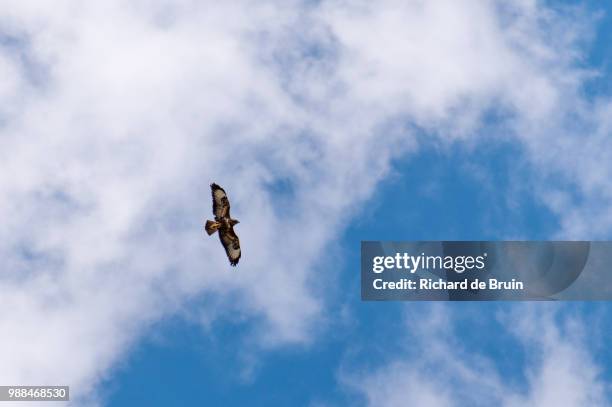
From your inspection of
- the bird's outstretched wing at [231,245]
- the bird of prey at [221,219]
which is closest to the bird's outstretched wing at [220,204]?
the bird of prey at [221,219]

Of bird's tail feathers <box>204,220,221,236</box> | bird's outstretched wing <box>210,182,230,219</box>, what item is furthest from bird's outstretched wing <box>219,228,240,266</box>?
bird's outstretched wing <box>210,182,230,219</box>

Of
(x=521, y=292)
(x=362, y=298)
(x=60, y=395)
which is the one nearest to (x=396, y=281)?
(x=362, y=298)

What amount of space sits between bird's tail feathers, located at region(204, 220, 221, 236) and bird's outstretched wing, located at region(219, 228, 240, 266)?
126 centimetres

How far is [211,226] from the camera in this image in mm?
101938

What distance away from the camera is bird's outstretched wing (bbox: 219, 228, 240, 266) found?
10344cm

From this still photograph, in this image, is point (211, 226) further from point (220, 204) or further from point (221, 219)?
point (220, 204)

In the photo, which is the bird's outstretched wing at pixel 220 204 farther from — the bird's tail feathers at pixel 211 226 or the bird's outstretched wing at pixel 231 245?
the bird's outstretched wing at pixel 231 245

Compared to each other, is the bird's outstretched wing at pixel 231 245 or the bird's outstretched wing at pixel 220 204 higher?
the bird's outstretched wing at pixel 220 204

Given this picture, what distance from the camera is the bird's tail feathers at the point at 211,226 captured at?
334 feet

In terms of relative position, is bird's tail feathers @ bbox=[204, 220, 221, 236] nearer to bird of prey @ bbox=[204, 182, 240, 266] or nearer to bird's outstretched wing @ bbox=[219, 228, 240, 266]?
bird of prey @ bbox=[204, 182, 240, 266]

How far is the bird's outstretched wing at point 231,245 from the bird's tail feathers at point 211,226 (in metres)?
1.26

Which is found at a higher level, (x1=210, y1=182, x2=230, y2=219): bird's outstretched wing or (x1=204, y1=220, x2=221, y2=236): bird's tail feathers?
(x1=210, y1=182, x2=230, y2=219): bird's outstretched wing

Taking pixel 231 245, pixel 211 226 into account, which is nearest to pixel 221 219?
pixel 211 226

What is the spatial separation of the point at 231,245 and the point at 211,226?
3454 millimetres
